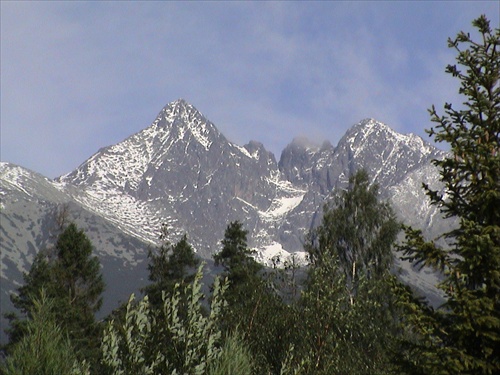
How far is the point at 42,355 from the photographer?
38.2ft

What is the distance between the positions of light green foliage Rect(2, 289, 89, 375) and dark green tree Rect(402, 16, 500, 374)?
6.76 m

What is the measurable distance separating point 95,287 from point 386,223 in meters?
21.3

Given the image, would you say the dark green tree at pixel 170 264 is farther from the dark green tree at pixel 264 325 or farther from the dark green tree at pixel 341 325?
the dark green tree at pixel 264 325

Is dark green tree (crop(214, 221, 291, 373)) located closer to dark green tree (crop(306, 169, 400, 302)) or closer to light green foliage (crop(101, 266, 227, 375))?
light green foliage (crop(101, 266, 227, 375))

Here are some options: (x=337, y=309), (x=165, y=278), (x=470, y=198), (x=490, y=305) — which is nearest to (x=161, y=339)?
(x=490, y=305)

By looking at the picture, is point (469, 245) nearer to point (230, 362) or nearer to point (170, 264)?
point (230, 362)

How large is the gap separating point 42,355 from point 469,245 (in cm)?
852

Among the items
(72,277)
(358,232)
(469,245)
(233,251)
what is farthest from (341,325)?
(233,251)

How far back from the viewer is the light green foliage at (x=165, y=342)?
1163 cm

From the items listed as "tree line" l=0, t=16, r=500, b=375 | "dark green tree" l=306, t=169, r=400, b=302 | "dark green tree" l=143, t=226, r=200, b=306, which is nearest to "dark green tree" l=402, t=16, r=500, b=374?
"tree line" l=0, t=16, r=500, b=375

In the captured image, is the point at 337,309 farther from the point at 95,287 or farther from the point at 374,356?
the point at 95,287

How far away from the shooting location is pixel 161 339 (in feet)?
40.2

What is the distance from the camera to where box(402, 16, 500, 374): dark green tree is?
44.2ft

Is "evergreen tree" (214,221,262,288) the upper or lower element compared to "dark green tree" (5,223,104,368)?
upper
